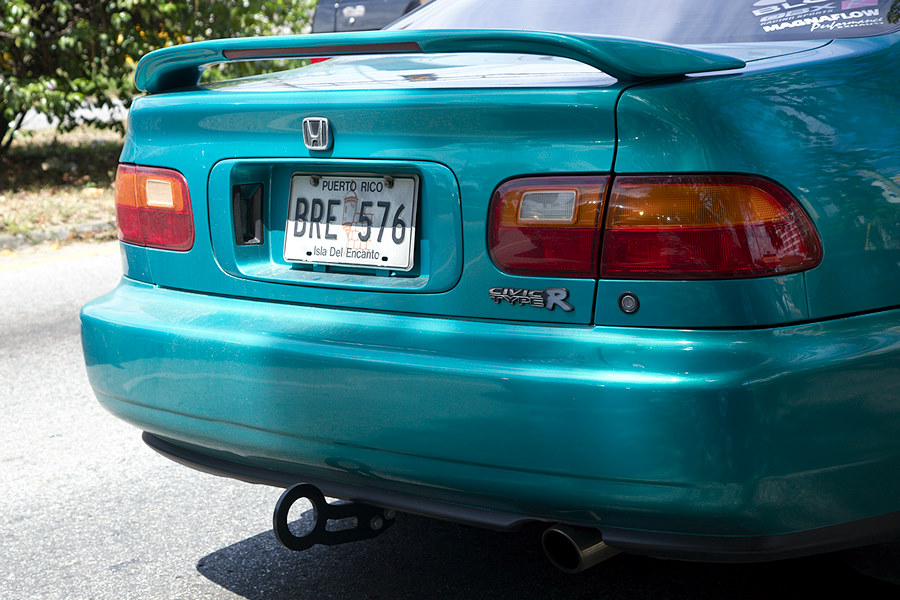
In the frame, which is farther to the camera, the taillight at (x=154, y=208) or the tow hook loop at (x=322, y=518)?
the taillight at (x=154, y=208)

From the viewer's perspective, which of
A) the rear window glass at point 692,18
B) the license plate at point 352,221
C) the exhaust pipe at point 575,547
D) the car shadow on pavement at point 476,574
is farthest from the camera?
the car shadow on pavement at point 476,574

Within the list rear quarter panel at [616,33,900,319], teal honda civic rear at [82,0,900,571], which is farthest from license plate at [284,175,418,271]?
rear quarter panel at [616,33,900,319]

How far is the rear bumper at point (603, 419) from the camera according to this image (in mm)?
1749

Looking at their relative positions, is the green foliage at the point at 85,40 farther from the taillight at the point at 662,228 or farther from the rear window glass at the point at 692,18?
the taillight at the point at 662,228

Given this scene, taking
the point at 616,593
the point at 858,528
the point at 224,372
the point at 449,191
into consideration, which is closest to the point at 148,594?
the point at 224,372

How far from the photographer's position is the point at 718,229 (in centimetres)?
182

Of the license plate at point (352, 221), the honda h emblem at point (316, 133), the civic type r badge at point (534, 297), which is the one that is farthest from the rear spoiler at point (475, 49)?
the civic type r badge at point (534, 297)

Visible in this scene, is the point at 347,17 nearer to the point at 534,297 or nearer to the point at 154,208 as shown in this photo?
the point at 154,208

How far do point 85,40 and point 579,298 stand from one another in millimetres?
9291

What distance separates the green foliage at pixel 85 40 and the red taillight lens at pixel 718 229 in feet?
29.2

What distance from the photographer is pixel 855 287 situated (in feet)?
6.12

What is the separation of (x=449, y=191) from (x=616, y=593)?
1.14 metres

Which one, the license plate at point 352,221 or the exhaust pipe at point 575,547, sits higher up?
the license plate at point 352,221

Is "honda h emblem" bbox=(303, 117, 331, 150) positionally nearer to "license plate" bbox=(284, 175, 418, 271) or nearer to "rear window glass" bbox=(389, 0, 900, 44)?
"license plate" bbox=(284, 175, 418, 271)
